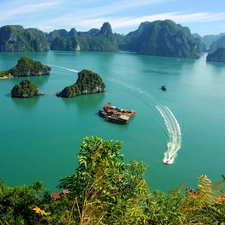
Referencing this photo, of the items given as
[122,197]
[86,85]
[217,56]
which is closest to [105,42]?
[217,56]

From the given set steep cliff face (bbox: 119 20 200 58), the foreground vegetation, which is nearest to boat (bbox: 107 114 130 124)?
the foreground vegetation

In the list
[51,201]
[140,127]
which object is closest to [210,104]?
[140,127]

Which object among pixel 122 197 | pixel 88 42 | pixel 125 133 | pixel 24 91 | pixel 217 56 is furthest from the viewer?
pixel 88 42

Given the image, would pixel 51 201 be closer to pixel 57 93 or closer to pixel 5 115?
pixel 5 115

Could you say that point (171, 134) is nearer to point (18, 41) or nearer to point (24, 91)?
point (24, 91)

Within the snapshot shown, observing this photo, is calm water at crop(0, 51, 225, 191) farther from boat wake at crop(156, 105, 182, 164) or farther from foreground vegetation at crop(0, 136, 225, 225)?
foreground vegetation at crop(0, 136, 225, 225)
